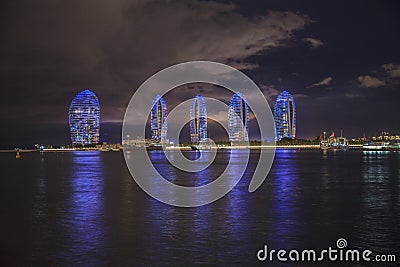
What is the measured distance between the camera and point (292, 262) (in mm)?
12172

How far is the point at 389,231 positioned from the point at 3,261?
13.5 meters

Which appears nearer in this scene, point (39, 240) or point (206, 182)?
point (39, 240)

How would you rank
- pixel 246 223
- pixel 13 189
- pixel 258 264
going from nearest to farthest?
pixel 258 264, pixel 246 223, pixel 13 189

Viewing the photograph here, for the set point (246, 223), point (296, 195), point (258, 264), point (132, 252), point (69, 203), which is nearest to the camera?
point (258, 264)

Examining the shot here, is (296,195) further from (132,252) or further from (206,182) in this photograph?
(132,252)

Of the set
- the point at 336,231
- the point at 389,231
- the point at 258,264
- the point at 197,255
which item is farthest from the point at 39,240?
the point at 389,231

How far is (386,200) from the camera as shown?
23.6 m

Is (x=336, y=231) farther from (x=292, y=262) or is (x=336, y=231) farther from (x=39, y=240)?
(x=39, y=240)

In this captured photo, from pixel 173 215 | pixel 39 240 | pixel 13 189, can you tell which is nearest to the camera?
pixel 39 240

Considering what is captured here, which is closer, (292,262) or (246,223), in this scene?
(292,262)

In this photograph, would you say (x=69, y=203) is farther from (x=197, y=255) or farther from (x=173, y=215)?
(x=197, y=255)

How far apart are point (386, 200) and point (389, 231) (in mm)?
8597

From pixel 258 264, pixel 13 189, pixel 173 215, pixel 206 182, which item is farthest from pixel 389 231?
pixel 13 189

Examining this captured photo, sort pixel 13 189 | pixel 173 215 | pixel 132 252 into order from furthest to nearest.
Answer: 1. pixel 13 189
2. pixel 173 215
3. pixel 132 252
